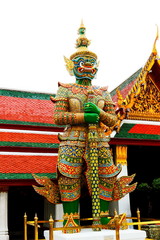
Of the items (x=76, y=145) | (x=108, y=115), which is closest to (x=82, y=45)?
(x=108, y=115)

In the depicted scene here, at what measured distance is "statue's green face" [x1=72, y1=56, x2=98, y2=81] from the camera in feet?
22.2

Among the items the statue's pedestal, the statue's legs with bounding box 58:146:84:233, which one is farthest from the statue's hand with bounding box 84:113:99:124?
the statue's pedestal

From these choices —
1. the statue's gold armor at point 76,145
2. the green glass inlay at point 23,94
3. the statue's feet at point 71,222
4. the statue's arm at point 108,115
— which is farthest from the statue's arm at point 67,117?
the green glass inlay at point 23,94

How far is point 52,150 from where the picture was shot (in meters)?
9.48

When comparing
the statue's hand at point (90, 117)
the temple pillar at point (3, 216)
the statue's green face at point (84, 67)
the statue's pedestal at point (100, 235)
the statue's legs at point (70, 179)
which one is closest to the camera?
the statue's pedestal at point (100, 235)

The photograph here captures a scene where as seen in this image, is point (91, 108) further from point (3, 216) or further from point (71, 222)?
point (3, 216)

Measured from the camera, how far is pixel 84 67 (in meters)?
6.76

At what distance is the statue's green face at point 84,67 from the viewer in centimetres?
677

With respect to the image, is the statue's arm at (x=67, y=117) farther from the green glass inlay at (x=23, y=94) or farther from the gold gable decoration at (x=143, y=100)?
the green glass inlay at (x=23, y=94)

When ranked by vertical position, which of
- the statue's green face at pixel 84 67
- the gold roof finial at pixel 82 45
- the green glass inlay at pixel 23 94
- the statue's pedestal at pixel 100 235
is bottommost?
the statue's pedestal at pixel 100 235

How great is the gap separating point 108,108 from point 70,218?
256 centimetres

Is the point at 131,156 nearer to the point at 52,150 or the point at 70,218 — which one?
the point at 52,150

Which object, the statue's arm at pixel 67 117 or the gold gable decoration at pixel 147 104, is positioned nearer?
the statue's arm at pixel 67 117

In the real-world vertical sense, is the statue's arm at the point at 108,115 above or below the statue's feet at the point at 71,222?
above
